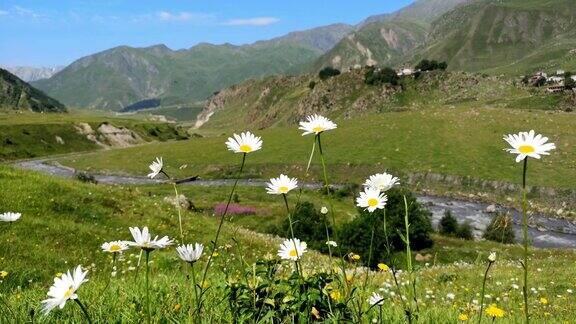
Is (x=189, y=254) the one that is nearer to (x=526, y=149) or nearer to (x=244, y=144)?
(x=244, y=144)

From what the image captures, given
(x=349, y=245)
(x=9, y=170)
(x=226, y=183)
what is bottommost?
(x=226, y=183)

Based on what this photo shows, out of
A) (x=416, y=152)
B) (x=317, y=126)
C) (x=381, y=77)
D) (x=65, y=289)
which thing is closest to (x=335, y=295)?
(x=317, y=126)

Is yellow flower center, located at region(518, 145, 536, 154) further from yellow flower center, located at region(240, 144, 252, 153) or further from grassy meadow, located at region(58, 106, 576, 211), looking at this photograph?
grassy meadow, located at region(58, 106, 576, 211)

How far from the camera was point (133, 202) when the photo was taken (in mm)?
23609

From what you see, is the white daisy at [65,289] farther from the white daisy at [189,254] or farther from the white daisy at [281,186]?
the white daisy at [281,186]

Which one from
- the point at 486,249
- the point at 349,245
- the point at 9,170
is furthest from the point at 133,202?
the point at 486,249

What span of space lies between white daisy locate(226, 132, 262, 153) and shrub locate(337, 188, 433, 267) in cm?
2503

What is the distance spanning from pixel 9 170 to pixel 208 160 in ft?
255

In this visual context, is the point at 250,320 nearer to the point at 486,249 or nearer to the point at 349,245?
the point at 349,245

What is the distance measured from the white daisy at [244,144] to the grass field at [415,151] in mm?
70182

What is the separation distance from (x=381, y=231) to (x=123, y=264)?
69.4 ft

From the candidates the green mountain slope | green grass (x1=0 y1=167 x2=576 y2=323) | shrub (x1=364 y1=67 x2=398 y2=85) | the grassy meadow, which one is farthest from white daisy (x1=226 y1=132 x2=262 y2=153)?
shrub (x1=364 y1=67 x2=398 y2=85)

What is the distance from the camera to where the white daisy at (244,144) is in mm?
3898

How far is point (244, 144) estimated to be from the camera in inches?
159
